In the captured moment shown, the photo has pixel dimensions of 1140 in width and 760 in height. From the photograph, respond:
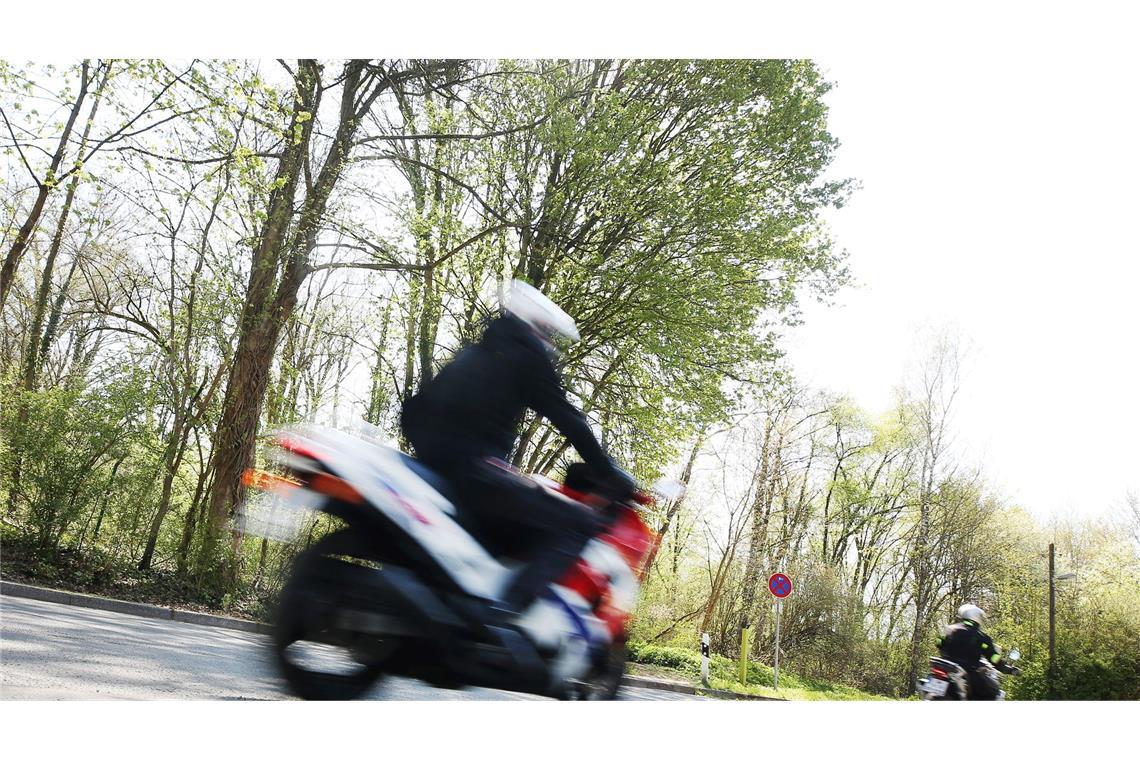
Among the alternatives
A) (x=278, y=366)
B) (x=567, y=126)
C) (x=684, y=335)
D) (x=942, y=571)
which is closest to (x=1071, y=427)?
(x=942, y=571)

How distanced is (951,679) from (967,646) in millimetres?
176

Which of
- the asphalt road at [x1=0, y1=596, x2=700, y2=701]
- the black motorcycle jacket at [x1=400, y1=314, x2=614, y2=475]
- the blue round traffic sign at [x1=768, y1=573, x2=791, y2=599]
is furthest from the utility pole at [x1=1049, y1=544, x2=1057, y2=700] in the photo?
the black motorcycle jacket at [x1=400, y1=314, x2=614, y2=475]

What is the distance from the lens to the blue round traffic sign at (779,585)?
3902mm

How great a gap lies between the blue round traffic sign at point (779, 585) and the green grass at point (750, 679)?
0.39 m

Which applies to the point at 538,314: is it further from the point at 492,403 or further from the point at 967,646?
the point at 967,646

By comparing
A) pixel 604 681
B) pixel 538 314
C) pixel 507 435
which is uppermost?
pixel 538 314

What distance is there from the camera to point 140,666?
2.36 m

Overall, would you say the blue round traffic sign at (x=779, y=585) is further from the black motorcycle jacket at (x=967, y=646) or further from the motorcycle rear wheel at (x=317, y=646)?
the motorcycle rear wheel at (x=317, y=646)

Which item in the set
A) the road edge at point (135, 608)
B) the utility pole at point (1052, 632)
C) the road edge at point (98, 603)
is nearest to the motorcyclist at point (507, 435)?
the road edge at point (135, 608)

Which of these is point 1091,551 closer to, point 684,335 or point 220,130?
point 684,335

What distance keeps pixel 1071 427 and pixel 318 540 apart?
3.93 metres

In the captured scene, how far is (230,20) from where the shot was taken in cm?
344

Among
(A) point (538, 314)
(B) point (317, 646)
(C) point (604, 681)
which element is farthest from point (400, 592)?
(A) point (538, 314)
